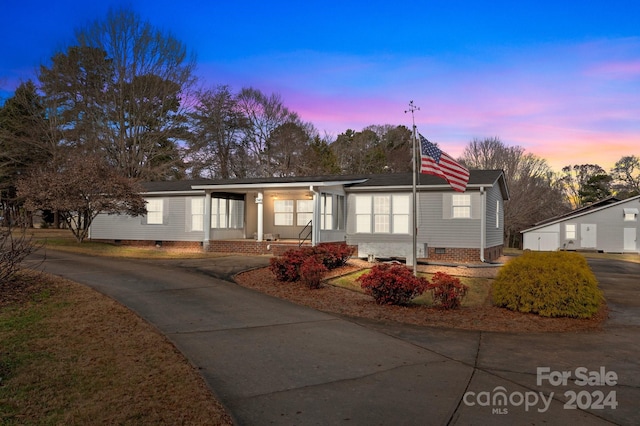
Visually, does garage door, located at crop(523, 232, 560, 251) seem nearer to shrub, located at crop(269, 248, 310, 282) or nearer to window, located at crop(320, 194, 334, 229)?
window, located at crop(320, 194, 334, 229)

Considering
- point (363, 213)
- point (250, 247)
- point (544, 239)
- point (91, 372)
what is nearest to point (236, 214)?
point (250, 247)

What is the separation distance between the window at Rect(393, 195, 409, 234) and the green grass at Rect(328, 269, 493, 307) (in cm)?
625

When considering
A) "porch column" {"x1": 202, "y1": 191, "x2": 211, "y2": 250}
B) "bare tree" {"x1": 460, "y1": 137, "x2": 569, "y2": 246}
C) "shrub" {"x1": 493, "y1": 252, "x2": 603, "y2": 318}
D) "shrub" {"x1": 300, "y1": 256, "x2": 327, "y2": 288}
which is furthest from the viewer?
"bare tree" {"x1": 460, "y1": 137, "x2": 569, "y2": 246}

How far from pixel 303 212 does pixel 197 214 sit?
5.30m

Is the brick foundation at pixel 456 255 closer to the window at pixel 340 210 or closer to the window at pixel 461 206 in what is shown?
the window at pixel 461 206

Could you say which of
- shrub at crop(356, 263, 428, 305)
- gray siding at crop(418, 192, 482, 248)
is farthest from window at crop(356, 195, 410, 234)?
shrub at crop(356, 263, 428, 305)

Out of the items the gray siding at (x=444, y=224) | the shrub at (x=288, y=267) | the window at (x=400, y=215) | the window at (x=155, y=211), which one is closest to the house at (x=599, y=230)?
the gray siding at (x=444, y=224)

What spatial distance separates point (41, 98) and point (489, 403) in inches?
1713

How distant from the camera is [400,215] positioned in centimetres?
2103

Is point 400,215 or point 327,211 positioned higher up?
point 327,211

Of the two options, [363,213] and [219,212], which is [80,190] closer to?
[219,212]

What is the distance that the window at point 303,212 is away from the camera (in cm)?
2395

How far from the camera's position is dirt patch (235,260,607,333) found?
27.8 feet

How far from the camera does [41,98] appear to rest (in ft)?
127
